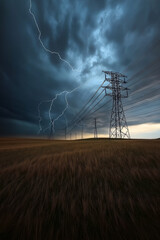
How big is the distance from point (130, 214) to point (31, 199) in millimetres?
721

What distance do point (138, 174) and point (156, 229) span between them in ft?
2.15

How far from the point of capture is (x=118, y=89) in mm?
19766

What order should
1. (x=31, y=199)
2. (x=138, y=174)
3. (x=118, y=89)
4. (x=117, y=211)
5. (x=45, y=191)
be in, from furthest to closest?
1. (x=118, y=89)
2. (x=138, y=174)
3. (x=45, y=191)
4. (x=31, y=199)
5. (x=117, y=211)

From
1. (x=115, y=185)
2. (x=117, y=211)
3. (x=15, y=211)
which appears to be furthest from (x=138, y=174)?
(x=15, y=211)

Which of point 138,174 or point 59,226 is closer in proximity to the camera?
point 59,226

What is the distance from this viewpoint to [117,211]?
1.97 feet

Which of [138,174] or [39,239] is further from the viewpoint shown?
[138,174]

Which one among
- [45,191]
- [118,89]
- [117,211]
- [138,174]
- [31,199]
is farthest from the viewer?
[118,89]

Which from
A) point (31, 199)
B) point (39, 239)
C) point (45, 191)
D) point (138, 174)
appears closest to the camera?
point (39, 239)

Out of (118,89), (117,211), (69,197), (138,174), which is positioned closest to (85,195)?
(69,197)

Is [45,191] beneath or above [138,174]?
beneath

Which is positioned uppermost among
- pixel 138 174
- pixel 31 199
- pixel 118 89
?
pixel 118 89

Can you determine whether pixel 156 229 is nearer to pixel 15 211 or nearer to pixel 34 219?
pixel 34 219

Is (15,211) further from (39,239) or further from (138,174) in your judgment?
(138,174)
